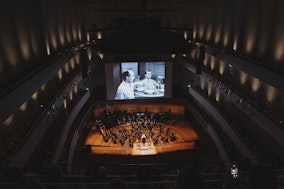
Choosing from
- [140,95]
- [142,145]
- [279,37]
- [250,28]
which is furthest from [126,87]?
[279,37]

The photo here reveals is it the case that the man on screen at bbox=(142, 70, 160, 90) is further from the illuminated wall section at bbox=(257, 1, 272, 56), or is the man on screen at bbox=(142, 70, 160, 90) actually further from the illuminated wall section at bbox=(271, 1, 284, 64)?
the illuminated wall section at bbox=(271, 1, 284, 64)

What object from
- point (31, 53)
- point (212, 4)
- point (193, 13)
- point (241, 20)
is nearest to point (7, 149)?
point (31, 53)

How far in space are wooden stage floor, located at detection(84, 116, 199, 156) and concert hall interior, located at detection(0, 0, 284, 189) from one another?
0.22ft

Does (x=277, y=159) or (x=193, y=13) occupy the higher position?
(x=193, y=13)

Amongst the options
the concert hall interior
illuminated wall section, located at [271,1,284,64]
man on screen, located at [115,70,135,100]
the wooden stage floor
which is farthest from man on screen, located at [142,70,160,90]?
illuminated wall section, located at [271,1,284,64]

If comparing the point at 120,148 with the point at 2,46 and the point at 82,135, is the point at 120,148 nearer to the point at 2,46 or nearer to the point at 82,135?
the point at 82,135

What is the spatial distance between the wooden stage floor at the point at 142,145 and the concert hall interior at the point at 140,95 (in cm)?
7

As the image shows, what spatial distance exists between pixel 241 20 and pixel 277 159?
6.90 meters

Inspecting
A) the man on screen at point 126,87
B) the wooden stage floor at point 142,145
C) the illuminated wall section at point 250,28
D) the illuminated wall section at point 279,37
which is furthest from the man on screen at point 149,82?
the illuminated wall section at point 279,37

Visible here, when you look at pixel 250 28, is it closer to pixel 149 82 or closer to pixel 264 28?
pixel 264 28

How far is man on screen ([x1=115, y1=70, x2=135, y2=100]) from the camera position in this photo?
2059cm

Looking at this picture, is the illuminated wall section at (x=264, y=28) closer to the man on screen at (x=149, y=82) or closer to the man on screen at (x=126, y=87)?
the man on screen at (x=149, y=82)

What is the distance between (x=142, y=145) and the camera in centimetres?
1558

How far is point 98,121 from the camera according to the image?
57.6 feet
